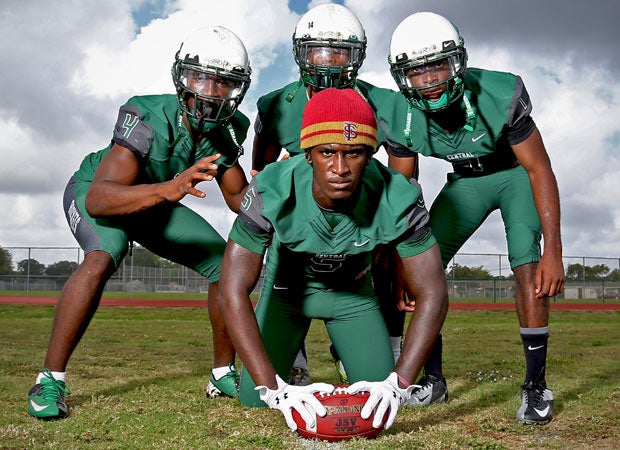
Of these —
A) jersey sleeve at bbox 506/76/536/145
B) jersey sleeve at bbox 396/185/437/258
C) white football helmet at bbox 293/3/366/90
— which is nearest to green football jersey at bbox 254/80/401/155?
white football helmet at bbox 293/3/366/90

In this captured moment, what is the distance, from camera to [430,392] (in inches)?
184

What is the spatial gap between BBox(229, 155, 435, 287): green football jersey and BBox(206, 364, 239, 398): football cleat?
4.85 feet

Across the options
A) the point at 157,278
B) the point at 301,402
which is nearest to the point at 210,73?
the point at 301,402

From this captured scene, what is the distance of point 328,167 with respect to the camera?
132 inches

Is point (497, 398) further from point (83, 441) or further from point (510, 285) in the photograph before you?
point (510, 285)

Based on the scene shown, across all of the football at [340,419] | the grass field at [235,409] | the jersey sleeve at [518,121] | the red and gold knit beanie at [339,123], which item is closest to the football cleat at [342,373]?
the grass field at [235,409]

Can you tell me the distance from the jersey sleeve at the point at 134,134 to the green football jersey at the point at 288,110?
1.09 metres

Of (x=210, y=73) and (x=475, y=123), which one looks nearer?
(x=475, y=123)

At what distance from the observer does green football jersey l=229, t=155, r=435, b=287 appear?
3547 mm

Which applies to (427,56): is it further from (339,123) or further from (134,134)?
(134,134)

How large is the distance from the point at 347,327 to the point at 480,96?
1.68 meters

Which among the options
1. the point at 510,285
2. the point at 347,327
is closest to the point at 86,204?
the point at 347,327

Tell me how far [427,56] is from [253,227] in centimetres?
165

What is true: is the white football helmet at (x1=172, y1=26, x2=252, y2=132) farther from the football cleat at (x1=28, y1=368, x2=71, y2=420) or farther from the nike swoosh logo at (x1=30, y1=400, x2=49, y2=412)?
the nike swoosh logo at (x1=30, y1=400, x2=49, y2=412)
